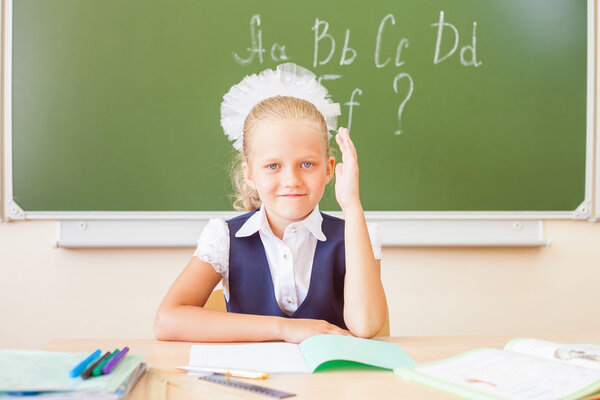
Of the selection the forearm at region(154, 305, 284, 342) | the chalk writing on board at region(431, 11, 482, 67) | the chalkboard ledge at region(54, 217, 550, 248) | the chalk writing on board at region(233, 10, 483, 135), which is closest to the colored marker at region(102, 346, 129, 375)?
the forearm at region(154, 305, 284, 342)

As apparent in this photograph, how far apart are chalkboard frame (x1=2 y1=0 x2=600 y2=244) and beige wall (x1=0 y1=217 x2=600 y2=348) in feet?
0.22

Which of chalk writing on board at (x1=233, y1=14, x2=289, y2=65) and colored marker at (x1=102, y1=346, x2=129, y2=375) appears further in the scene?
chalk writing on board at (x1=233, y1=14, x2=289, y2=65)

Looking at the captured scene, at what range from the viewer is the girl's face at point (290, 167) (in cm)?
134

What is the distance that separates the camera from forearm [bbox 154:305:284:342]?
44.8 inches

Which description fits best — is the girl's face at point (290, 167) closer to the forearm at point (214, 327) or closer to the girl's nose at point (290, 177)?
the girl's nose at point (290, 177)

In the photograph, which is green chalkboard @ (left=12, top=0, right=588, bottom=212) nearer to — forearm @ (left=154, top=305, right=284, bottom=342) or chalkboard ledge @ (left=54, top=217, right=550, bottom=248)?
chalkboard ledge @ (left=54, top=217, right=550, bottom=248)

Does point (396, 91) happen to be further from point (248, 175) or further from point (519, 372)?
point (519, 372)

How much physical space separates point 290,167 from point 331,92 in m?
1.15

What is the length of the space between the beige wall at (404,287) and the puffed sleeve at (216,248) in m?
0.95

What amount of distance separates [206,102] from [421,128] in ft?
3.07

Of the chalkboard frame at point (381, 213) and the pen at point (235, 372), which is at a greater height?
the chalkboard frame at point (381, 213)

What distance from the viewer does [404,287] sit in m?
2.48

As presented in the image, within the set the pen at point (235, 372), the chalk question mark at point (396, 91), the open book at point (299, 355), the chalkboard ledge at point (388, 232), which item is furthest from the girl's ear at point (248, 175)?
the chalk question mark at point (396, 91)

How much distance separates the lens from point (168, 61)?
2.36 metres
